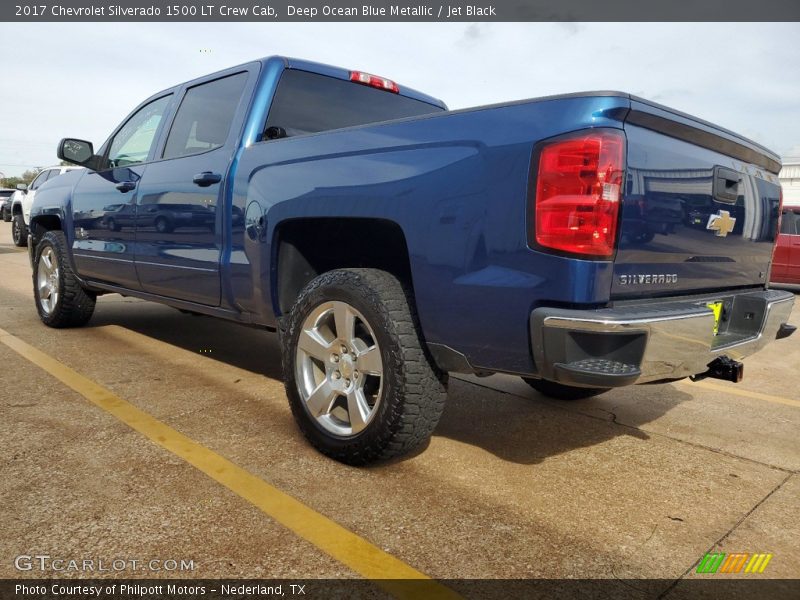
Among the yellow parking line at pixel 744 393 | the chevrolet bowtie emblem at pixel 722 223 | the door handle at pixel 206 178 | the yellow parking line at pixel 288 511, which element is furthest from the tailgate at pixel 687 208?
the door handle at pixel 206 178

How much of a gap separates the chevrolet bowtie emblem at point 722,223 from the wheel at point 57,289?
4746 mm

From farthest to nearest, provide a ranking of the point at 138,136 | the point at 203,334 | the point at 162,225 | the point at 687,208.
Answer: the point at 203,334, the point at 138,136, the point at 162,225, the point at 687,208

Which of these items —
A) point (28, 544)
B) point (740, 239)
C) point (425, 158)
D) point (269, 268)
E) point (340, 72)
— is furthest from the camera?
point (340, 72)

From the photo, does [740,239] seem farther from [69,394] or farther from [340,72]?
[69,394]

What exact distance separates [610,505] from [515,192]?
127 centimetres

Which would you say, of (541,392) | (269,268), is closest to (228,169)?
(269,268)

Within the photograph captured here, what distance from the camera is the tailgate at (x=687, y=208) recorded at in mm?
2211

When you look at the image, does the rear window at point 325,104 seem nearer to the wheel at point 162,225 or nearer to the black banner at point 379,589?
the wheel at point 162,225

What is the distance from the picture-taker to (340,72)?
401 centimetres

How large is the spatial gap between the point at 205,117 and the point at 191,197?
1.96 feet

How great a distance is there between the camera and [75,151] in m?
4.97

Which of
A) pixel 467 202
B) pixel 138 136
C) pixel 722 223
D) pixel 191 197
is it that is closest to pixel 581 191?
pixel 467 202

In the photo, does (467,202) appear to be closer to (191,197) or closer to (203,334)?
(191,197)

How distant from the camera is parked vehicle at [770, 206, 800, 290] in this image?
10492mm
